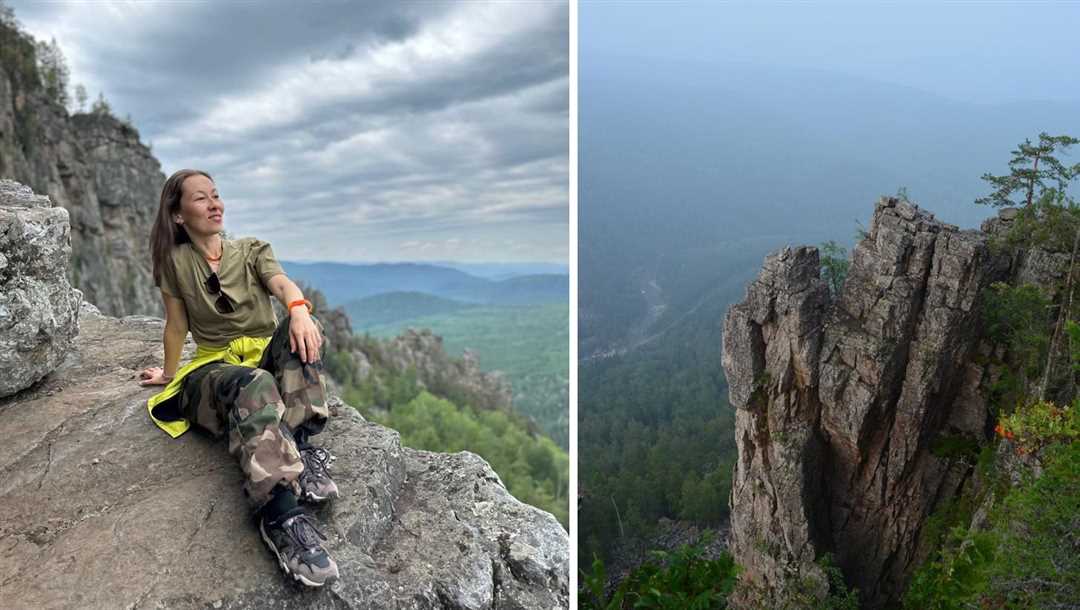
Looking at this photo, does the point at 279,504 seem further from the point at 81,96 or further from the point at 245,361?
the point at 81,96

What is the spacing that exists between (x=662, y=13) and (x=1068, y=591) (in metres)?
83.6

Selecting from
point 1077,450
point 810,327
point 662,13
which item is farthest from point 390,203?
point 662,13

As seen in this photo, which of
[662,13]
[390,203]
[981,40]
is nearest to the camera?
[390,203]

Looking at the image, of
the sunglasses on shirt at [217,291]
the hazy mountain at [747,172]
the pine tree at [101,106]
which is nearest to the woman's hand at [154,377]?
the sunglasses on shirt at [217,291]

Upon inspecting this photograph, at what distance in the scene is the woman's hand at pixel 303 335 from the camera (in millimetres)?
2506

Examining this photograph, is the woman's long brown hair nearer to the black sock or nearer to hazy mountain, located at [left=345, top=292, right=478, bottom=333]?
the black sock

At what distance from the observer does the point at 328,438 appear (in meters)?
3.10

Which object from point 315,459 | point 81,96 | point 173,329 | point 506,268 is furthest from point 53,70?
point 315,459

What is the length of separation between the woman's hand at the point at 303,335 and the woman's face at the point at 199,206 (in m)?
0.62

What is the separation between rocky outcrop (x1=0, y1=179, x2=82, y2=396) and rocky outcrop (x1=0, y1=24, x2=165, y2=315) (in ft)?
68.2

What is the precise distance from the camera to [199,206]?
2.79m

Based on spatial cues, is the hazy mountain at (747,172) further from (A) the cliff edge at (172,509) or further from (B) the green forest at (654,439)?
(A) the cliff edge at (172,509)

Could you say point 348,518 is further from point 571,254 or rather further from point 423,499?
point 571,254

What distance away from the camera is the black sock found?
7.55ft
